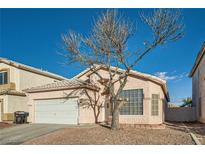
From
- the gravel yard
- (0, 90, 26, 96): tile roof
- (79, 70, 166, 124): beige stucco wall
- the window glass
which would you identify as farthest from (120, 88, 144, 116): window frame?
(0, 90, 26, 96): tile roof

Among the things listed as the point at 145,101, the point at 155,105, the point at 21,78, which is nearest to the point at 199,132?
the point at 155,105

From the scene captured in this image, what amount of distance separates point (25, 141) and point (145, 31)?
937 cm

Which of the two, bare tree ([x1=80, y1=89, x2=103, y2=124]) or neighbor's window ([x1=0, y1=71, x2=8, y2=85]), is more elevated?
neighbor's window ([x1=0, y1=71, x2=8, y2=85])

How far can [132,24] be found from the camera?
47.4 feet

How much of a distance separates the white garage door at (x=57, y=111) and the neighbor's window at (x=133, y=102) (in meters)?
3.65

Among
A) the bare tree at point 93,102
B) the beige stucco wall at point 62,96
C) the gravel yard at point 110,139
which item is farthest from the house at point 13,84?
the gravel yard at point 110,139

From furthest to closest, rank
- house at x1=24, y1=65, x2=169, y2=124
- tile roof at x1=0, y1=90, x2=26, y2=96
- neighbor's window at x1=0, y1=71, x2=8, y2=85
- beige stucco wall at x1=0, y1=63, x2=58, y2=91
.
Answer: neighbor's window at x1=0, y1=71, x2=8, y2=85
beige stucco wall at x1=0, y1=63, x2=58, y2=91
tile roof at x1=0, y1=90, x2=26, y2=96
house at x1=24, y1=65, x2=169, y2=124

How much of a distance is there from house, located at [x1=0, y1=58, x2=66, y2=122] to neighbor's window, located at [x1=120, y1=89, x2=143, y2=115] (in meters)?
11.3

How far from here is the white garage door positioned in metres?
17.2

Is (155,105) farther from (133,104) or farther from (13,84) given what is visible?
(13,84)

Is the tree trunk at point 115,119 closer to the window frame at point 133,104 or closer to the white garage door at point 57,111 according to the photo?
the window frame at point 133,104

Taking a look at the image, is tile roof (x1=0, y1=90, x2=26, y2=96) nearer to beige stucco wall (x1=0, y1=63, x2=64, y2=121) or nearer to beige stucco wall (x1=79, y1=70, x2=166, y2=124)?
beige stucco wall (x1=0, y1=63, x2=64, y2=121)

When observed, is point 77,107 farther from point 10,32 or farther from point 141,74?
point 10,32
